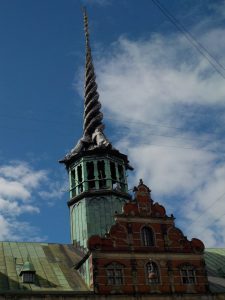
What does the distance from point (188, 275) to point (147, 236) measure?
4468 millimetres

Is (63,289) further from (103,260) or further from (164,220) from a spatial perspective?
(164,220)

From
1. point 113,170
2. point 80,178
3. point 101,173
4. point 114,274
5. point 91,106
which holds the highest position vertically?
point 91,106

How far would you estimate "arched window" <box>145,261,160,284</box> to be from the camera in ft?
116

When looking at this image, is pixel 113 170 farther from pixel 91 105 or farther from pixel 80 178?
pixel 91 105

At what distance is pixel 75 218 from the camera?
1780 inches

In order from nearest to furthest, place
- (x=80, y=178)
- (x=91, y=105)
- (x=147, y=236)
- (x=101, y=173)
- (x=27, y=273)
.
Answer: (x=27, y=273) → (x=147, y=236) → (x=101, y=173) → (x=80, y=178) → (x=91, y=105)

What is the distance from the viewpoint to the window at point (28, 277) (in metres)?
33.7

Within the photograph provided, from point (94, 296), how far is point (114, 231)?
18.5ft

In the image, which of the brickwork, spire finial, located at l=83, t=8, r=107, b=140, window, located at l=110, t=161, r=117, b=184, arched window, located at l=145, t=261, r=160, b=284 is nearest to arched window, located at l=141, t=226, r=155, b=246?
the brickwork

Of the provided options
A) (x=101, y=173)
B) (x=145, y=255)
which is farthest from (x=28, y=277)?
(x=101, y=173)

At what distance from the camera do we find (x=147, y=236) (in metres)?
37.7

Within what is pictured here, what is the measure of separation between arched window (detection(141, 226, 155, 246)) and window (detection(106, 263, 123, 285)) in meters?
3.22

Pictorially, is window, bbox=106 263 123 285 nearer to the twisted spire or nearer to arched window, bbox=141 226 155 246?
arched window, bbox=141 226 155 246

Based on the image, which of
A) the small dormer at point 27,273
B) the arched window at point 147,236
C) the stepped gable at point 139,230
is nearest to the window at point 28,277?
the small dormer at point 27,273
